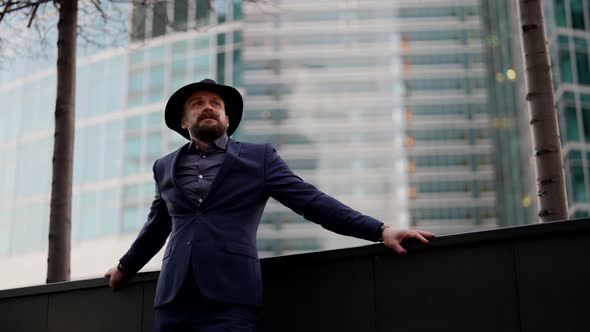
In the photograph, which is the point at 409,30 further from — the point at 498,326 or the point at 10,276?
the point at 498,326

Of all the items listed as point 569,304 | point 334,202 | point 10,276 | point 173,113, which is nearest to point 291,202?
point 334,202

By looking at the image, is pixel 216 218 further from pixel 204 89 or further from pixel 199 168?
pixel 204 89

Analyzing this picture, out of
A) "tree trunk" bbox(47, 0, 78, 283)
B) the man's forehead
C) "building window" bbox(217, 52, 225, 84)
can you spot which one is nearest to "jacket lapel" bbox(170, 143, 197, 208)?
the man's forehead

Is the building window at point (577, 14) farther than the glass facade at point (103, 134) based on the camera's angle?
No

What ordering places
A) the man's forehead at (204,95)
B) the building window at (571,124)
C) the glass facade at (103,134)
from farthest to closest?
the glass facade at (103,134) → the building window at (571,124) → the man's forehead at (204,95)

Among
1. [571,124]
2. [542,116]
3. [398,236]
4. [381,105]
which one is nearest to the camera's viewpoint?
[398,236]

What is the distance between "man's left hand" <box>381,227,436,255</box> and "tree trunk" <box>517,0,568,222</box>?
1.63 m

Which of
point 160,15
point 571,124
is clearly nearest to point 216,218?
point 160,15

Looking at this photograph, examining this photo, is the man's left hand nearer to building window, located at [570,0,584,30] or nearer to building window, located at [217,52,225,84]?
building window, located at [570,0,584,30]

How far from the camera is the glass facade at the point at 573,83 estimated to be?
48500 millimetres

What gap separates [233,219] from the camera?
389 cm

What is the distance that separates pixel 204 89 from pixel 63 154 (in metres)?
3.13

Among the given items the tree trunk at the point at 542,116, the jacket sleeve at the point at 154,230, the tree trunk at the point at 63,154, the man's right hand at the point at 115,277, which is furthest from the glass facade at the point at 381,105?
the jacket sleeve at the point at 154,230

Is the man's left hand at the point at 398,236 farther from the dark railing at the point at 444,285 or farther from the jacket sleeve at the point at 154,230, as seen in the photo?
the jacket sleeve at the point at 154,230
